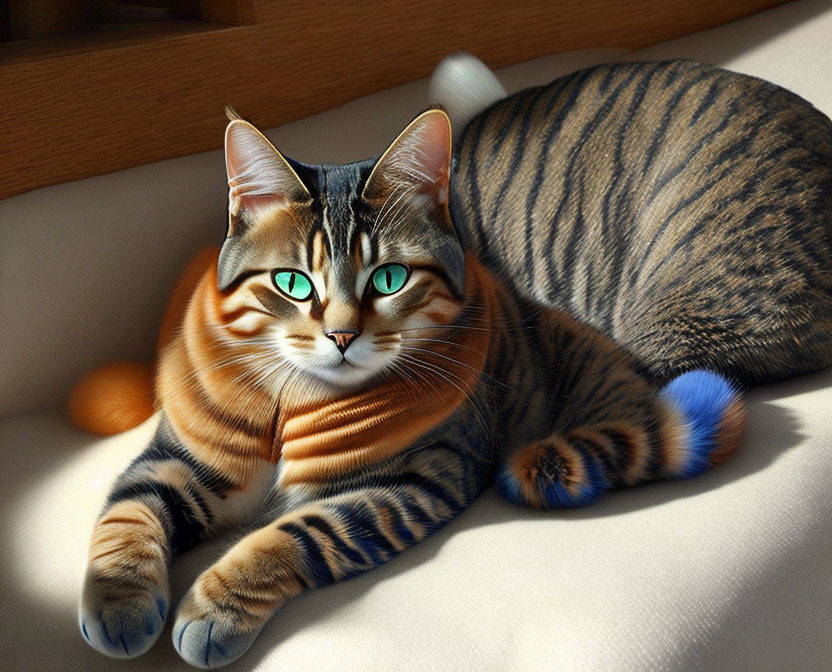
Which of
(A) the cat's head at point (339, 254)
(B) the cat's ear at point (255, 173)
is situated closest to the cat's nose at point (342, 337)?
(A) the cat's head at point (339, 254)

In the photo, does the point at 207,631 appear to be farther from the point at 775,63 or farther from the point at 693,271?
the point at 775,63

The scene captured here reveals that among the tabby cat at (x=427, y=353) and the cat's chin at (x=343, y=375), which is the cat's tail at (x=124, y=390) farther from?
the cat's chin at (x=343, y=375)

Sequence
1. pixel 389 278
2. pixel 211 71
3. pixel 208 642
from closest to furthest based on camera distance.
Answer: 1. pixel 208 642
2. pixel 389 278
3. pixel 211 71

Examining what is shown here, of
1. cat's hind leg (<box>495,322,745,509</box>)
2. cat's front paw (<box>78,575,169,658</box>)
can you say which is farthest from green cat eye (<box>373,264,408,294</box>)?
cat's front paw (<box>78,575,169,658</box>)

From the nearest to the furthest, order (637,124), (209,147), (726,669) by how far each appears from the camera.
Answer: (726,669)
(637,124)
(209,147)

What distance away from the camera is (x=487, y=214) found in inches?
44.6

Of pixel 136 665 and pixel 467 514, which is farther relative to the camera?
pixel 467 514

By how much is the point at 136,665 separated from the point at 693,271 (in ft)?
2.27

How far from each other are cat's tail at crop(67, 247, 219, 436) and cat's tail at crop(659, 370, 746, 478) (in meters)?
0.53

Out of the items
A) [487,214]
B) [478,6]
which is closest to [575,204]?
[487,214]

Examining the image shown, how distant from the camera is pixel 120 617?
0.68 meters

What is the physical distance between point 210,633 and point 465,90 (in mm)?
829

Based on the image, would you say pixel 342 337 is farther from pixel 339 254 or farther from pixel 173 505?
pixel 173 505

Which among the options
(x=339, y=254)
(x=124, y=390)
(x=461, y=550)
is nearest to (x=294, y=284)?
(x=339, y=254)
